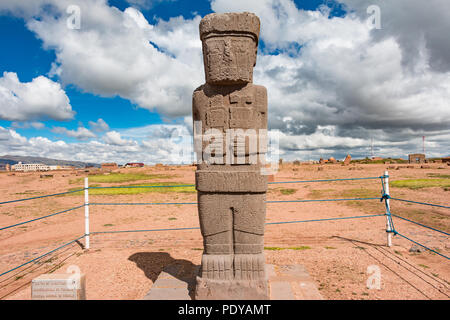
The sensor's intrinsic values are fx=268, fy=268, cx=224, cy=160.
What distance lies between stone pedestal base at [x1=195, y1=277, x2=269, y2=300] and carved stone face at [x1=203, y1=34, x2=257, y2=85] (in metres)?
2.60

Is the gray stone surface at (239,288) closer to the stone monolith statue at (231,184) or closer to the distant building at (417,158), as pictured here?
the stone monolith statue at (231,184)

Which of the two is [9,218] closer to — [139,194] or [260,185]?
[139,194]

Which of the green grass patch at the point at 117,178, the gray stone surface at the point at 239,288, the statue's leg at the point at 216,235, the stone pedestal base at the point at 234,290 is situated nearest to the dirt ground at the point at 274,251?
the gray stone surface at the point at 239,288

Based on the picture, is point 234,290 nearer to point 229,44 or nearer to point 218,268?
point 218,268

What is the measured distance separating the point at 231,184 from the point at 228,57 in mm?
1606

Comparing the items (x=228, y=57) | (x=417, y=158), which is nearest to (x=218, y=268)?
(x=228, y=57)

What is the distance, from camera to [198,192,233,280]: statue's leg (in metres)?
3.54

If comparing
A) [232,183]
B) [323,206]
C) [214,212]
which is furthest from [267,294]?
[323,206]

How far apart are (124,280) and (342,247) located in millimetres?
4556

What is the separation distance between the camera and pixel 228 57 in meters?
3.35

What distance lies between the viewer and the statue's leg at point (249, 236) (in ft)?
11.6

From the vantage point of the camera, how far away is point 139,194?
1585 centimetres

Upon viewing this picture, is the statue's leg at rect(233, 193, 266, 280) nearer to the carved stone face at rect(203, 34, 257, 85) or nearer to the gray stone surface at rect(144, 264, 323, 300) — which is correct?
the gray stone surface at rect(144, 264, 323, 300)

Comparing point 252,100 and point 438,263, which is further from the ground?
point 252,100
